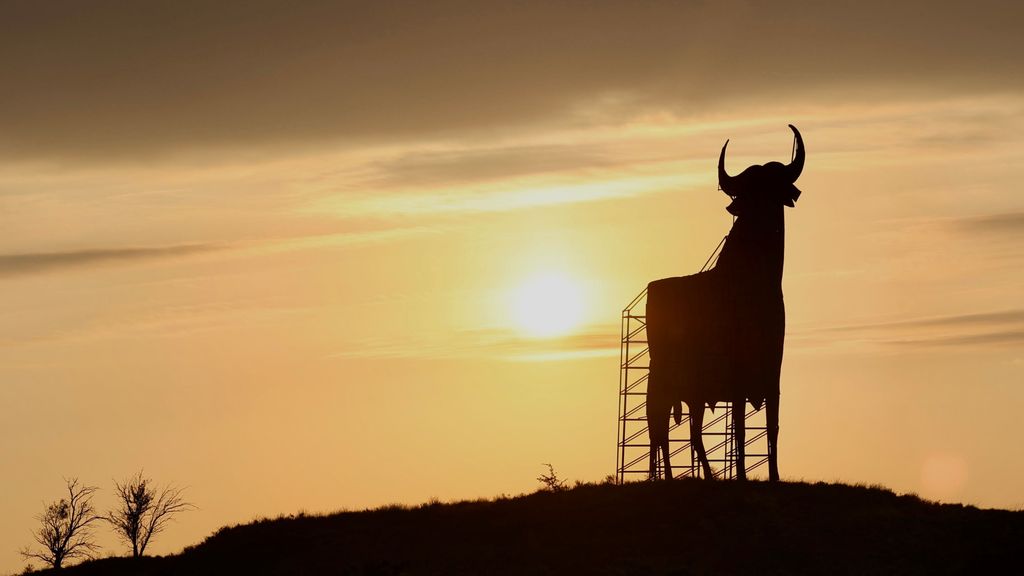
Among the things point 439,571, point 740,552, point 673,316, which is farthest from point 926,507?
point 439,571

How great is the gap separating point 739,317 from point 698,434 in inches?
157

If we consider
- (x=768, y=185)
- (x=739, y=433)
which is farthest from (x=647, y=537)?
(x=768, y=185)

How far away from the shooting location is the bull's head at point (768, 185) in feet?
130

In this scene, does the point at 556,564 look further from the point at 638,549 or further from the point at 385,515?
the point at 385,515

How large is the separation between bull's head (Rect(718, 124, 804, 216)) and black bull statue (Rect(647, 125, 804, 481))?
0.03m

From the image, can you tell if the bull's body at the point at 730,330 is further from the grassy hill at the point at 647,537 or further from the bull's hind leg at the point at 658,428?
the grassy hill at the point at 647,537

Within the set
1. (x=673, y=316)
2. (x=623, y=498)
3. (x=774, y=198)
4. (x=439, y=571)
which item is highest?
(x=774, y=198)

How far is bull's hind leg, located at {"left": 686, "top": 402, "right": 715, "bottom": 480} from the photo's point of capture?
40344mm

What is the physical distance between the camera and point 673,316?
41125 millimetres

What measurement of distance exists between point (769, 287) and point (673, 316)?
3441mm

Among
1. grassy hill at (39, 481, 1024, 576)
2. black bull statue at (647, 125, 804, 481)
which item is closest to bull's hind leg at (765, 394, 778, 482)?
black bull statue at (647, 125, 804, 481)

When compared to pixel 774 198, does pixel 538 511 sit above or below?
below

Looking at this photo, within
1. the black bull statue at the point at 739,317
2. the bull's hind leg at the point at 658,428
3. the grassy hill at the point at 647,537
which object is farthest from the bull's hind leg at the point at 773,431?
the bull's hind leg at the point at 658,428

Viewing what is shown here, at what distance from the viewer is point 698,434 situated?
133 feet
